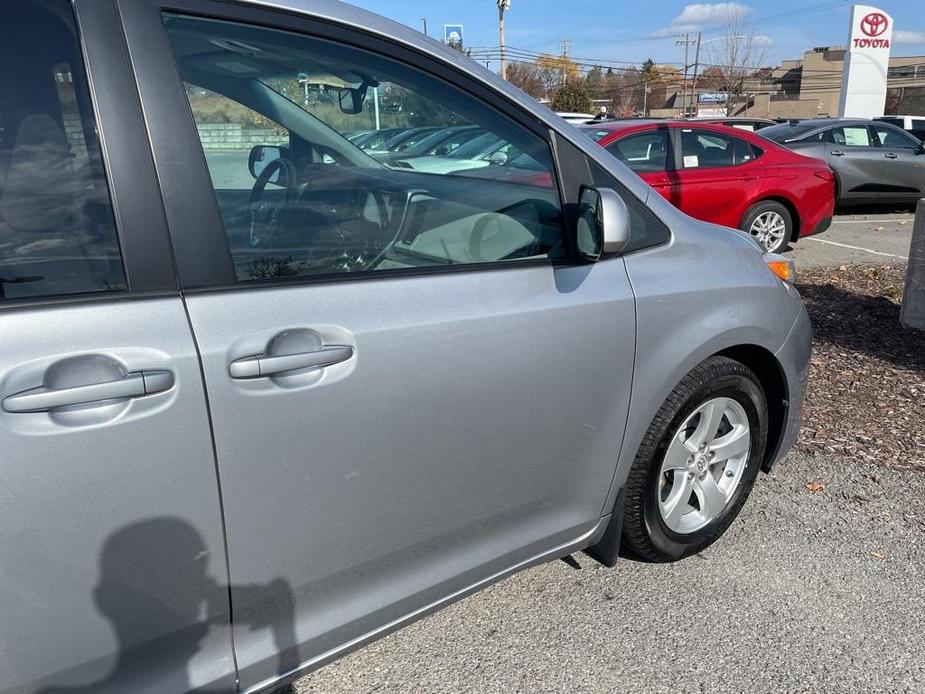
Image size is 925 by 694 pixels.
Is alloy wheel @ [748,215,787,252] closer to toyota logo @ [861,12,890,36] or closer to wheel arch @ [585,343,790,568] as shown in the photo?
wheel arch @ [585,343,790,568]

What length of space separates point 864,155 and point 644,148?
17.6 ft

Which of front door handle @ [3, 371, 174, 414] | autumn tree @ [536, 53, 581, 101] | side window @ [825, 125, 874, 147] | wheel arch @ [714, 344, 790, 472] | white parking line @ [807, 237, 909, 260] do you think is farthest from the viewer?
autumn tree @ [536, 53, 581, 101]

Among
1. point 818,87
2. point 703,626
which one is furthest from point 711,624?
point 818,87

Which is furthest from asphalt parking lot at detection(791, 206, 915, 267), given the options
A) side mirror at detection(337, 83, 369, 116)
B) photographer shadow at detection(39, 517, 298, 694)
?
photographer shadow at detection(39, 517, 298, 694)

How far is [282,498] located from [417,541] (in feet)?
1.50

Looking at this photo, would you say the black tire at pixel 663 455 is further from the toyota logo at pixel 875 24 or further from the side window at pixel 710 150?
the toyota logo at pixel 875 24

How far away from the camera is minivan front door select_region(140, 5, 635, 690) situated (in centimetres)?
170

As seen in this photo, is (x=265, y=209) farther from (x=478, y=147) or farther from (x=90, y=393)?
(x=478, y=147)

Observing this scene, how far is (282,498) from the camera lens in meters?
1.73

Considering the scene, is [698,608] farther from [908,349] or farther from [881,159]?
[881,159]

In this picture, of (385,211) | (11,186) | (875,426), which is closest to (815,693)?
(385,211)

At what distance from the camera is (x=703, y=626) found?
2.61 metres

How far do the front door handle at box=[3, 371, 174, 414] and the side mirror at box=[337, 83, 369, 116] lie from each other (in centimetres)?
93

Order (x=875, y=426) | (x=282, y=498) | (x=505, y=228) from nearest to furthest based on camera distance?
(x=282, y=498)
(x=505, y=228)
(x=875, y=426)
